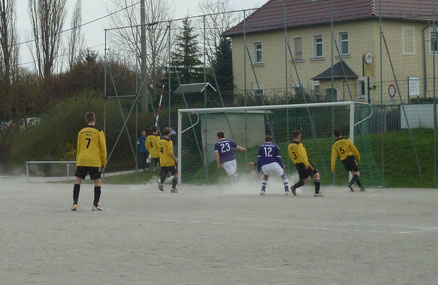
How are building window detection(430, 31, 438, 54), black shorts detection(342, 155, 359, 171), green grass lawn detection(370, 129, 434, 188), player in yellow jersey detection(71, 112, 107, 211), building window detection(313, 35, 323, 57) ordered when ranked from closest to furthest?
player in yellow jersey detection(71, 112, 107, 211), black shorts detection(342, 155, 359, 171), green grass lawn detection(370, 129, 434, 188), building window detection(430, 31, 438, 54), building window detection(313, 35, 323, 57)

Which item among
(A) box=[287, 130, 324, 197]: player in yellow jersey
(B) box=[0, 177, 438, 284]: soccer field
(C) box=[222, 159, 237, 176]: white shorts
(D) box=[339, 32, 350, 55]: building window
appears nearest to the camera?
(B) box=[0, 177, 438, 284]: soccer field

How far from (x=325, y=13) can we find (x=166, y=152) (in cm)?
921

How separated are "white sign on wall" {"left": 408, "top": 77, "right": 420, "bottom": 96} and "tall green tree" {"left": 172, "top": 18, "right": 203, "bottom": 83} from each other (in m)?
8.56

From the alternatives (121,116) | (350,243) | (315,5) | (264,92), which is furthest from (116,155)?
(350,243)

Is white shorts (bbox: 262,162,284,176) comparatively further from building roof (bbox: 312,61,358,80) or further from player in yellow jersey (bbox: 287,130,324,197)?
building roof (bbox: 312,61,358,80)

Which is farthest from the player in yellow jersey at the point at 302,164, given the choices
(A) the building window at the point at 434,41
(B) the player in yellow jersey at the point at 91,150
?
(A) the building window at the point at 434,41

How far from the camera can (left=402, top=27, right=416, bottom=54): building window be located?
88.9 ft

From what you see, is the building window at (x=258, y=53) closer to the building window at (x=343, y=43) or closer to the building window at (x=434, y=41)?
the building window at (x=343, y=43)

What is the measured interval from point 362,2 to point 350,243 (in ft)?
64.8

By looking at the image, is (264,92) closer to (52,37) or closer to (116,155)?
(116,155)

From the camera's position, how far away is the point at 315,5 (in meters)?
29.0

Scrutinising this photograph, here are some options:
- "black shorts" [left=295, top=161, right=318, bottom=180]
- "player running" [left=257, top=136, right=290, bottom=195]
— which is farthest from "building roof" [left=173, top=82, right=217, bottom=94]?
"black shorts" [left=295, top=161, right=318, bottom=180]

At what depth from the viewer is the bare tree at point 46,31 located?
2309 inches

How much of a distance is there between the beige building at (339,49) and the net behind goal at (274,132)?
37.8 inches
